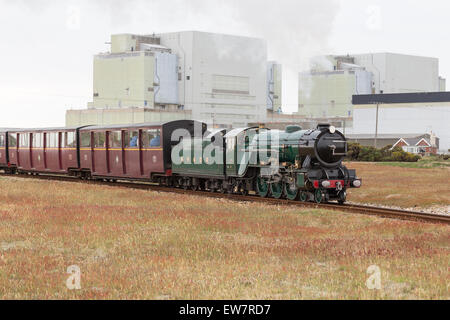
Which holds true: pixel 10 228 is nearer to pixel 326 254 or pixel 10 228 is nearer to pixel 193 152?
pixel 326 254

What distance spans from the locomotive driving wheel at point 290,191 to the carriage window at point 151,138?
886 centimetres

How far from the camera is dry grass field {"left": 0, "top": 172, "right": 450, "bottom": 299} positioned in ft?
34.7

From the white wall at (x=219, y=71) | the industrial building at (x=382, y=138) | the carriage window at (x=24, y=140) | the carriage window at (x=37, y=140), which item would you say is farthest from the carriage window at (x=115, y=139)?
the white wall at (x=219, y=71)

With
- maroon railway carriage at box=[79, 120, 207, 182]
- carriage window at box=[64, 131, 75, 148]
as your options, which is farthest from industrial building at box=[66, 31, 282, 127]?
maroon railway carriage at box=[79, 120, 207, 182]

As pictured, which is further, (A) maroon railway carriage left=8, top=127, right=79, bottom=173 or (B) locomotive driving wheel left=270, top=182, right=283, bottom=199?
(A) maroon railway carriage left=8, top=127, right=79, bottom=173

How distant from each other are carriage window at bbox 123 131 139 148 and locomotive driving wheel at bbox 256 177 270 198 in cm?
912

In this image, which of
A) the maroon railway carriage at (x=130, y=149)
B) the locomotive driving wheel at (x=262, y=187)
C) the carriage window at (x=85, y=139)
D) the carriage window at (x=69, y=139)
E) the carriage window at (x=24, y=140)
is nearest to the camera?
the locomotive driving wheel at (x=262, y=187)

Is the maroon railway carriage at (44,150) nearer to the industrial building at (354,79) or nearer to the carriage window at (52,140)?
the carriage window at (52,140)

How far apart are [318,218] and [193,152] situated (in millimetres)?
12007

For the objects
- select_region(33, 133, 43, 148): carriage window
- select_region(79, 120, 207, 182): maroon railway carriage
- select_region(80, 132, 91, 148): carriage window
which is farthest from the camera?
select_region(33, 133, 43, 148): carriage window

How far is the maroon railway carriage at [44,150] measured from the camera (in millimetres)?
40906

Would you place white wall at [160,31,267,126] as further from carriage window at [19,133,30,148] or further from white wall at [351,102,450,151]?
carriage window at [19,133,30,148]

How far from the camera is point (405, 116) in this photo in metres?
135

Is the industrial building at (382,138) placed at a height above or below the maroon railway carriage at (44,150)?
below
